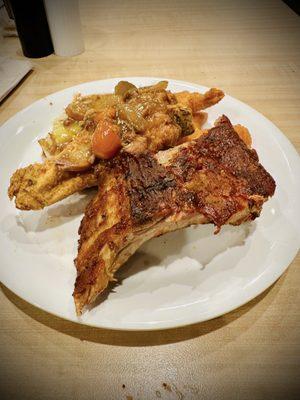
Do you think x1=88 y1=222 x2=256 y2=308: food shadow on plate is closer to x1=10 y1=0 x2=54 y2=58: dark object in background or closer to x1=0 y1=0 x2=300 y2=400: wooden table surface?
x1=0 y1=0 x2=300 y2=400: wooden table surface

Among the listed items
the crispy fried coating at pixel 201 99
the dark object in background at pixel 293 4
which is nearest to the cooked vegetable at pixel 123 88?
the crispy fried coating at pixel 201 99

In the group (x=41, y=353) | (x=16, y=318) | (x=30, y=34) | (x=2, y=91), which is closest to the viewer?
(x=41, y=353)

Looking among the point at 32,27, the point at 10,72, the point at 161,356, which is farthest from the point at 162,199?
the point at 32,27

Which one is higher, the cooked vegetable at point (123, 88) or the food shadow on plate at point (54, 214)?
the cooked vegetable at point (123, 88)

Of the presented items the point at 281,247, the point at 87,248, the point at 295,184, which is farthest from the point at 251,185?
the point at 87,248

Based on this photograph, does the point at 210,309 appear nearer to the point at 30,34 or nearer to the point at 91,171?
the point at 91,171

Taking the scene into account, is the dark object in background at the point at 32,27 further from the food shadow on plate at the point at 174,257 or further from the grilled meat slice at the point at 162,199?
the food shadow on plate at the point at 174,257
